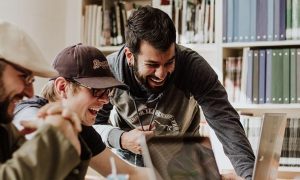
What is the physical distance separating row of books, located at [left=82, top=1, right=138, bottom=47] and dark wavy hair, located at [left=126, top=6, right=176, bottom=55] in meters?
1.43

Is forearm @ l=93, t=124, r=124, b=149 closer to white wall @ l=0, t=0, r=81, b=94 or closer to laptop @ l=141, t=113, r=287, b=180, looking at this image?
laptop @ l=141, t=113, r=287, b=180

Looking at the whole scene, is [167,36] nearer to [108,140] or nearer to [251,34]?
[108,140]

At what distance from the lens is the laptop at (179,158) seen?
125 cm

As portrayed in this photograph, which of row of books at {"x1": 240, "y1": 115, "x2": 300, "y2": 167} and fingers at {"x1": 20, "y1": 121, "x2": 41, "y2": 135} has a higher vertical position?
fingers at {"x1": 20, "y1": 121, "x2": 41, "y2": 135}

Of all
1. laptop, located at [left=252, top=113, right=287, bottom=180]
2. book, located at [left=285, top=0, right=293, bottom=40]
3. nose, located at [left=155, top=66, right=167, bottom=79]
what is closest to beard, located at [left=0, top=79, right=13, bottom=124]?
laptop, located at [left=252, top=113, right=287, bottom=180]

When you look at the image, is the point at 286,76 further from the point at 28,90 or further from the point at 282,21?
the point at 28,90

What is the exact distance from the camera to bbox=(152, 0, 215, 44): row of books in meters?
3.34

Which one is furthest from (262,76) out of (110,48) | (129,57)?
(129,57)

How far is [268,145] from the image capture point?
5.63ft

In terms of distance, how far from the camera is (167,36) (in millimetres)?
1970

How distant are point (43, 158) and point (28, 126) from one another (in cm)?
12

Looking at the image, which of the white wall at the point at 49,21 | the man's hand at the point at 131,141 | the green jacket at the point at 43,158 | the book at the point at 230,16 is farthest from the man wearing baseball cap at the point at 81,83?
the book at the point at 230,16

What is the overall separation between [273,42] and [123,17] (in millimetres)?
991

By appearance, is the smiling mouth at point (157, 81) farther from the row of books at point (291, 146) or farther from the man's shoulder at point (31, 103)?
the row of books at point (291, 146)
